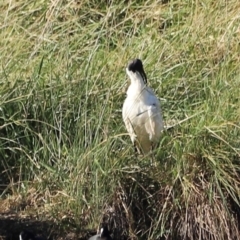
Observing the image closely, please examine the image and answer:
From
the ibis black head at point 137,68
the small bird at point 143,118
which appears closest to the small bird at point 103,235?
the small bird at point 143,118

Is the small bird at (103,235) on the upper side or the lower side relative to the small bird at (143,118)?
lower

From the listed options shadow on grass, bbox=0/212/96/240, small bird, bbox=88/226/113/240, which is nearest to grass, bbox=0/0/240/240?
shadow on grass, bbox=0/212/96/240

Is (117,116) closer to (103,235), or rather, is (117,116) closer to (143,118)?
(143,118)

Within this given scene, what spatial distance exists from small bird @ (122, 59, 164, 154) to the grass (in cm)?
7

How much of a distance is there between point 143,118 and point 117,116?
12.1 inches

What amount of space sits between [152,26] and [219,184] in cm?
181

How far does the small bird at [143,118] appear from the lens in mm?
6031

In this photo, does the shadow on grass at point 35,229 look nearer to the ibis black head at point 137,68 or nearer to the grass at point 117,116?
the grass at point 117,116

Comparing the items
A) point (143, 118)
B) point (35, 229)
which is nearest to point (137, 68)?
point (143, 118)

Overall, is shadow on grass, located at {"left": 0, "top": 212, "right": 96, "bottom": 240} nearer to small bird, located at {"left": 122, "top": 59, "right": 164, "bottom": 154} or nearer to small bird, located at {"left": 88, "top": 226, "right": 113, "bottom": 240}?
small bird, located at {"left": 88, "top": 226, "right": 113, "bottom": 240}

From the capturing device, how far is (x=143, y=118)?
20.0ft

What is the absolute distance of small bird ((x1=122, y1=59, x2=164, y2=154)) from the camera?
6.03 m

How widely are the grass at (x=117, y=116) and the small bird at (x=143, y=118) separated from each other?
2.8 inches

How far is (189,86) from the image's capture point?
6457 mm
